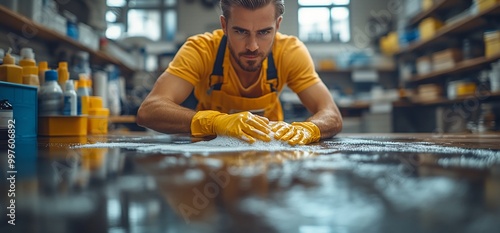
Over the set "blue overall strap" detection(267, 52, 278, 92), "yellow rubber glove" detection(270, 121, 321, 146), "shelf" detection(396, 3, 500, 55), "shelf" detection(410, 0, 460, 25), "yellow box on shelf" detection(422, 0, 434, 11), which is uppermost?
"yellow box on shelf" detection(422, 0, 434, 11)

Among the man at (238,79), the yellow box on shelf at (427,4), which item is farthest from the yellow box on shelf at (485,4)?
the man at (238,79)

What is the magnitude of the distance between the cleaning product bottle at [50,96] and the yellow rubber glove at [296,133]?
93cm

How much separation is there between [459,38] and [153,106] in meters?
3.57

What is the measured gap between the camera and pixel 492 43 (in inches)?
111

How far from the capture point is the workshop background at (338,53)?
2.23 meters

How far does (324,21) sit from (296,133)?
15.9 feet

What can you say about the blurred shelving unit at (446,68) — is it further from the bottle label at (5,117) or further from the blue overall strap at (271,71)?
the bottle label at (5,117)

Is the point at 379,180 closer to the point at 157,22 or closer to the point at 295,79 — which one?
the point at 295,79

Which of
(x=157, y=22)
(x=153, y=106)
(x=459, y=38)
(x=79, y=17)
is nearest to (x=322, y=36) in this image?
(x=459, y=38)

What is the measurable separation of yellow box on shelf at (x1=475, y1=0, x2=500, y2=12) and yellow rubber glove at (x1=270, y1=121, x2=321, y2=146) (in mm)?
2457

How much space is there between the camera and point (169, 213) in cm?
35

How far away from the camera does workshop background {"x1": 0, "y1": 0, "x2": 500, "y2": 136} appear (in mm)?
2232

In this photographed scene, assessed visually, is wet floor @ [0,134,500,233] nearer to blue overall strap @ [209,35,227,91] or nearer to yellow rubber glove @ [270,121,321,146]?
yellow rubber glove @ [270,121,321,146]

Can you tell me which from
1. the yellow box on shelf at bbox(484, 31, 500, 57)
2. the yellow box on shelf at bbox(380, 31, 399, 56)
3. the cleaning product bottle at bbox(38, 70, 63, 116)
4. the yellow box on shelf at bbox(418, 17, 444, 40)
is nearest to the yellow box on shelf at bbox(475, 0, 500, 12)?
A: the yellow box on shelf at bbox(484, 31, 500, 57)
